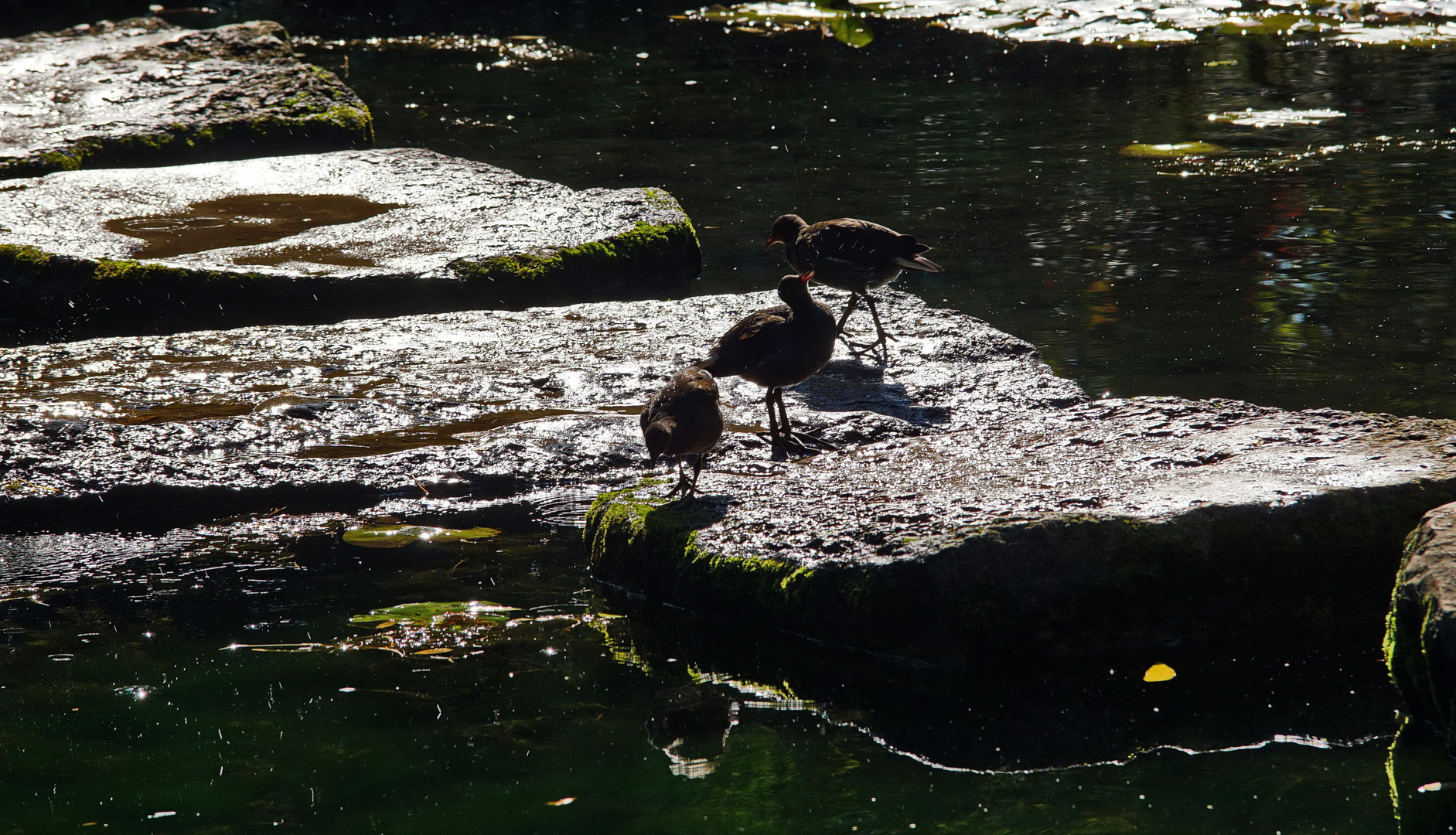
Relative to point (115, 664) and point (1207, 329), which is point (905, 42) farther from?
point (115, 664)

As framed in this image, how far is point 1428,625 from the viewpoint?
3.06m

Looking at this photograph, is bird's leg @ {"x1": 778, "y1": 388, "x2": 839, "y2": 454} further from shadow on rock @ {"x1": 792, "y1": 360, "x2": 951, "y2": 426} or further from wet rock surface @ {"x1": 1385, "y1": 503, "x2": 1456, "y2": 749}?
wet rock surface @ {"x1": 1385, "y1": 503, "x2": 1456, "y2": 749}

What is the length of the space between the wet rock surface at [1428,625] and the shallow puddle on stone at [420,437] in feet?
10.5

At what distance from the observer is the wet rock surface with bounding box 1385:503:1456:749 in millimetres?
3025

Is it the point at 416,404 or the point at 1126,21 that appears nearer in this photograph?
the point at 416,404

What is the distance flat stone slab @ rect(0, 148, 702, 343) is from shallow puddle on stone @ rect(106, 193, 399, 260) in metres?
0.02

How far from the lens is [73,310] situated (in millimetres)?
7074

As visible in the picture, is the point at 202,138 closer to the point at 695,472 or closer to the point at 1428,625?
the point at 695,472

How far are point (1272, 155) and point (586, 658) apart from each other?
338 inches

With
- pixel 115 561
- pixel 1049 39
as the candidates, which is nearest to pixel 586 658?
pixel 115 561

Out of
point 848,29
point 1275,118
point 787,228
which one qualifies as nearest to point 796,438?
point 787,228

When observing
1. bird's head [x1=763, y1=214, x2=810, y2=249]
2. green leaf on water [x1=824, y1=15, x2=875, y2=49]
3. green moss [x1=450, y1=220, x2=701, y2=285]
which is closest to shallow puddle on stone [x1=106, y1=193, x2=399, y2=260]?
green moss [x1=450, y1=220, x2=701, y2=285]

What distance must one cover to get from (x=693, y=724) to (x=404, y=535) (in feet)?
5.20

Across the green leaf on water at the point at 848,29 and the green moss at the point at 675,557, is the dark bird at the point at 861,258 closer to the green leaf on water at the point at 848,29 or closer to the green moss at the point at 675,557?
the green moss at the point at 675,557
